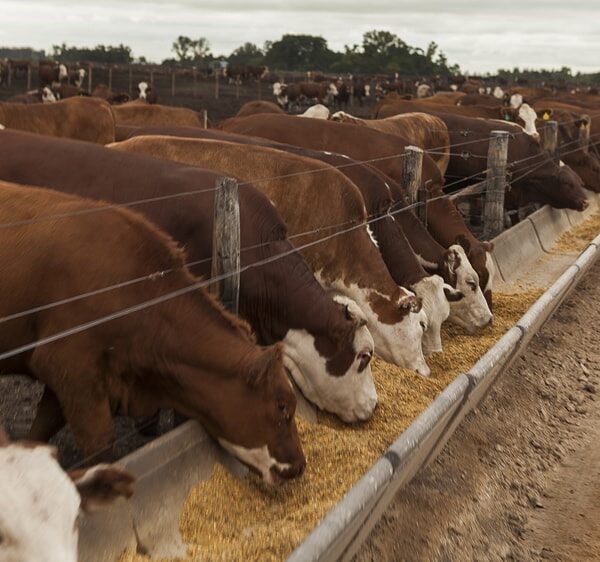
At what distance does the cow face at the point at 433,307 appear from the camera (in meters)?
7.27

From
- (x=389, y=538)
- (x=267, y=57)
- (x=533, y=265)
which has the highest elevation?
(x=389, y=538)

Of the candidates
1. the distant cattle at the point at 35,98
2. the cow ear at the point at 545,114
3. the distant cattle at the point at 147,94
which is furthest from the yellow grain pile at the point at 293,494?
the distant cattle at the point at 147,94

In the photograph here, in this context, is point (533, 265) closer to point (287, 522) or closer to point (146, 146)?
point (146, 146)

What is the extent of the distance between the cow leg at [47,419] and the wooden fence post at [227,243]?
3.52 ft

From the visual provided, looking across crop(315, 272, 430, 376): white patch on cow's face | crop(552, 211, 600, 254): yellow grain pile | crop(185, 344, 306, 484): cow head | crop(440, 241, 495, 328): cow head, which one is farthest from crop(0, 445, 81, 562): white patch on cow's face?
crop(552, 211, 600, 254): yellow grain pile

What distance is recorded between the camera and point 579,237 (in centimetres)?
1336

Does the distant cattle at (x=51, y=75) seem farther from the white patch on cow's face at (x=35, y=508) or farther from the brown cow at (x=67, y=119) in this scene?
the white patch on cow's face at (x=35, y=508)

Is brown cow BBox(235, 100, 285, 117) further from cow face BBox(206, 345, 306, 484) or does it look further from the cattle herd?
cow face BBox(206, 345, 306, 484)

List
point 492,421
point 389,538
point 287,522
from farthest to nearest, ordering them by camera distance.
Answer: point 492,421, point 389,538, point 287,522

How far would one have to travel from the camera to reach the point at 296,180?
7074mm

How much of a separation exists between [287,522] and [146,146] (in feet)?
13.4

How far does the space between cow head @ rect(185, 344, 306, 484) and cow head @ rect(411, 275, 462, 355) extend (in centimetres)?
296

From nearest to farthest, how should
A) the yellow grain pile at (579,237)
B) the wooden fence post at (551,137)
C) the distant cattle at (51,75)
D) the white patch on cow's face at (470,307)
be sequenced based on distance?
the white patch on cow's face at (470,307) < the yellow grain pile at (579,237) < the wooden fence post at (551,137) < the distant cattle at (51,75)

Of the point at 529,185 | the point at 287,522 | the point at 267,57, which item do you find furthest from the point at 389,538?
the point at 267,57
